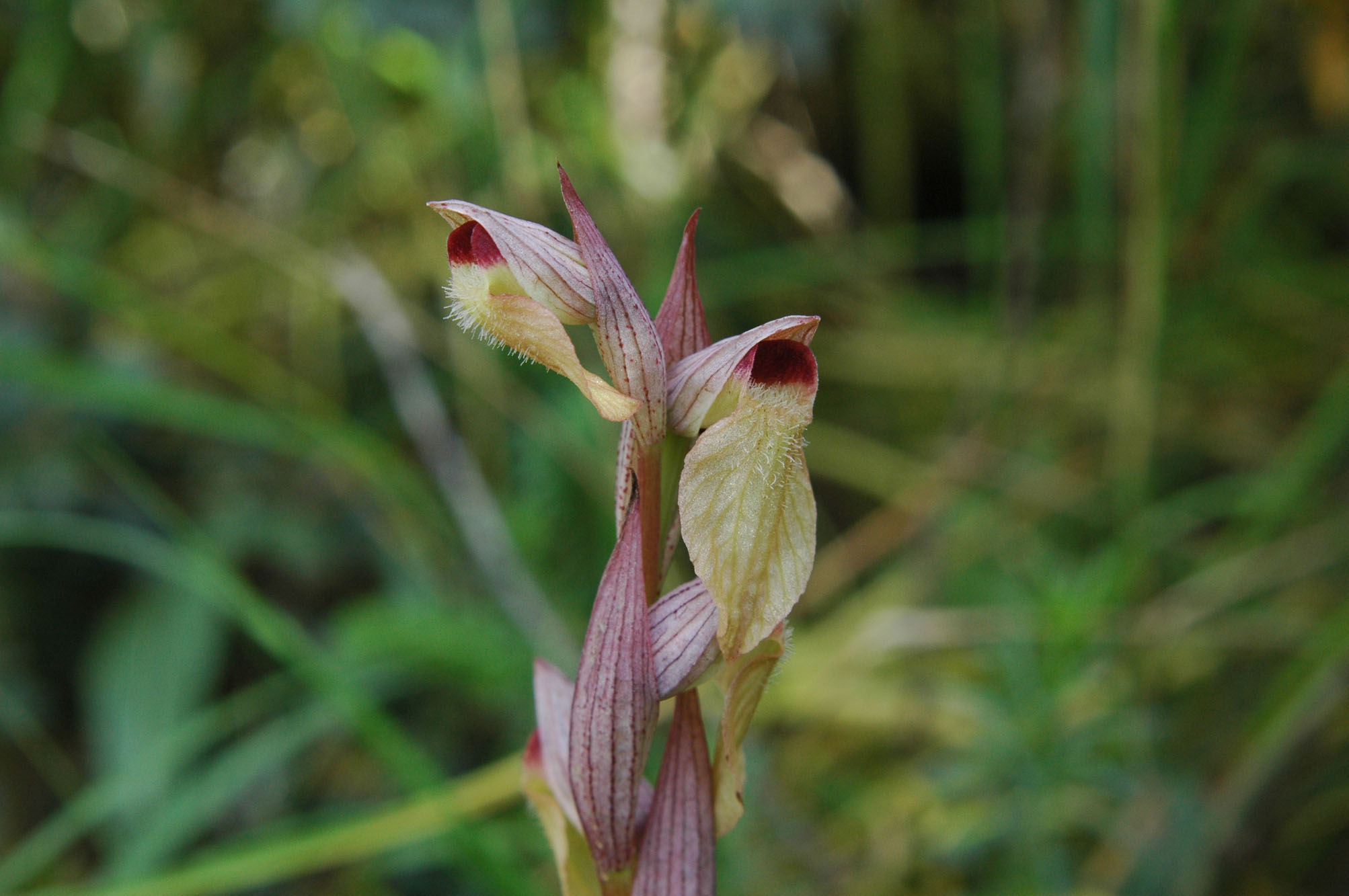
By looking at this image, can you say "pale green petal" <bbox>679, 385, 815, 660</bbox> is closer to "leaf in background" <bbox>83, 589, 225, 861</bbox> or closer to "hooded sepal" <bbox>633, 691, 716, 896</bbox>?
"hooded sepal" <bbox>633, 691, 716, 896</bbox>

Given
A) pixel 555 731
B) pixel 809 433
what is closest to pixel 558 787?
pixel 555 731

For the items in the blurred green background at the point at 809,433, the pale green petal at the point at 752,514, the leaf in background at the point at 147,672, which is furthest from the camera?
the leaf in background at the point at 147,672

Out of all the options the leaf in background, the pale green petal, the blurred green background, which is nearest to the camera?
the pale green petal

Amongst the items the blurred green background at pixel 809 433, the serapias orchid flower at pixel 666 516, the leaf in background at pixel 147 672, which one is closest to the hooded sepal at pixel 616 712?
the serapias orchid flower at pixel 666 516

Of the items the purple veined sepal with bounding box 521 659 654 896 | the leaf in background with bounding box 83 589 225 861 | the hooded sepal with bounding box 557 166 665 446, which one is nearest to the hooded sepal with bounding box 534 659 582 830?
the purple veined sepal with bounding box 521 659 654 896

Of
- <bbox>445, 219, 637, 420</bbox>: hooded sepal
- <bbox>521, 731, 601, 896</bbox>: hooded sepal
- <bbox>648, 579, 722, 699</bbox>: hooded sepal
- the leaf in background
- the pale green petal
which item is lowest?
the leaf in background

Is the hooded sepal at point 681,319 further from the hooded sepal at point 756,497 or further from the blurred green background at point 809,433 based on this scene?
the blurred green background at point 809,433
